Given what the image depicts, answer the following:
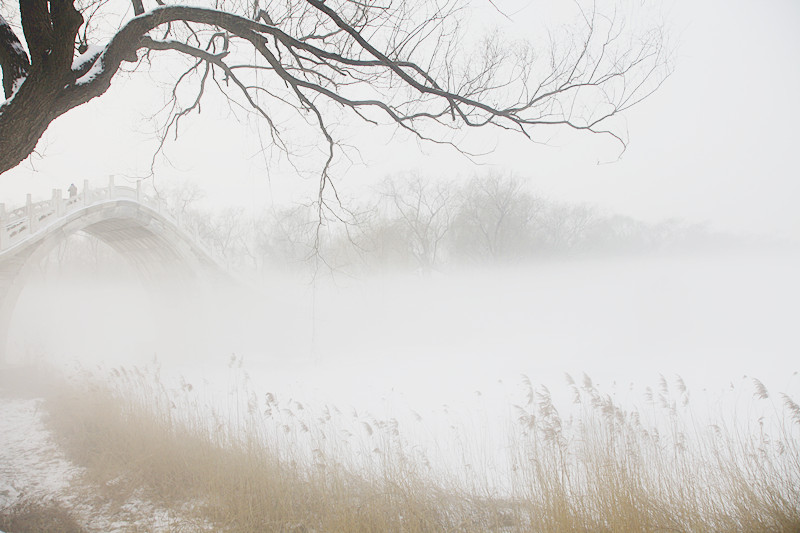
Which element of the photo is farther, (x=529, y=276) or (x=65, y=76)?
(x=529, y=276)

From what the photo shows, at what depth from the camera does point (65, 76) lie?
3.24m

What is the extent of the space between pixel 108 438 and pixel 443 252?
23.8 m

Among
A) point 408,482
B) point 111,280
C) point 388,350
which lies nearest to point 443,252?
point 388,350

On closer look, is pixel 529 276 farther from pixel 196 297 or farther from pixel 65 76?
pixel 65 76

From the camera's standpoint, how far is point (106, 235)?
59.2 feet

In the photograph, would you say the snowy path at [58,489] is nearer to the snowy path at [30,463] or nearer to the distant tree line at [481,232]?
the snowy path at [30,463]

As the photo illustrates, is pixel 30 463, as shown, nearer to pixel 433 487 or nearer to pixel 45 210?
pixel 433 487

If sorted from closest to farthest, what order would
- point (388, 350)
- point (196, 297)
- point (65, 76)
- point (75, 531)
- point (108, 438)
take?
point (65, 76) < point (75, 531) < point (108, 438) < point (388, 350) < point (196, 297)

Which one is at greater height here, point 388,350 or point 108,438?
point 108,438

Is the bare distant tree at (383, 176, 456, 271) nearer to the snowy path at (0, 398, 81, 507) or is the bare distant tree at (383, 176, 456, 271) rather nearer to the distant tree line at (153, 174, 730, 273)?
the distant tree line at (153, 174, 730, 273)

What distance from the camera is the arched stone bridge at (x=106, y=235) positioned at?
1312 centimetres

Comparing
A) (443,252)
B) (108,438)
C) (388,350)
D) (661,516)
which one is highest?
(443,252)

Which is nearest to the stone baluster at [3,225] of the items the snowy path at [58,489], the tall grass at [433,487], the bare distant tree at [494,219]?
the snowy path at [58,489]

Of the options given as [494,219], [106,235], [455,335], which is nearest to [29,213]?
[106,235]
